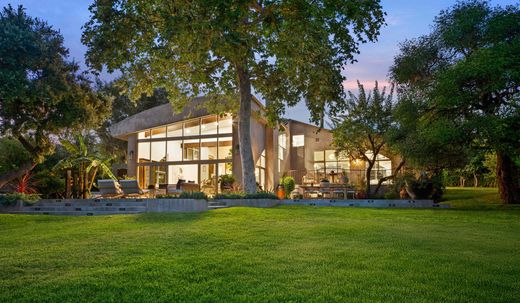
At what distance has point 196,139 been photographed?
23500 millimetres

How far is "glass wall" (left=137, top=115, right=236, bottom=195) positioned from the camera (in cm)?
2297

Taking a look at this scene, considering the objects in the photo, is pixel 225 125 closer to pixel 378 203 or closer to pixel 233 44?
pixel 378 203

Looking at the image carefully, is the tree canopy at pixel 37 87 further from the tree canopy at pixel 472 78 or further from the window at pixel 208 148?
the tree canopy at pixel 472 78

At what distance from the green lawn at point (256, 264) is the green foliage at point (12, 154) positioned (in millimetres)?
13362

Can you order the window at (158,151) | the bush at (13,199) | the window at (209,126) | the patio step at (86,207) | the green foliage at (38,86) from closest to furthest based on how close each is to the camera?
1. the patio step at (86,207)
2. the bush at (13,199)
3. the green foliage at (38,86)
4. the window at (209,126)
5. the window at (158,151)

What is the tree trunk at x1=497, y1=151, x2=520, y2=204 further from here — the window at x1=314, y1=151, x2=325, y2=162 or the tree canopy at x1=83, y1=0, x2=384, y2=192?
the window at x1=314, y1=151, x2=325, y2=162

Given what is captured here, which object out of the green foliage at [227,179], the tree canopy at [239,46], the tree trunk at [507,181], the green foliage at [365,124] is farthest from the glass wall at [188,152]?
the tree trunk at [507,181]

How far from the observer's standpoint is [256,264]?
5.00 meters

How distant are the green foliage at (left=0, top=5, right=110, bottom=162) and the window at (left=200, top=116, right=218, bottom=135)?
7.47 m

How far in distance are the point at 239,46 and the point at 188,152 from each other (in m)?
11.8

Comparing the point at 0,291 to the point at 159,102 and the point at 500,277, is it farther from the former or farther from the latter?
the point at 159,102

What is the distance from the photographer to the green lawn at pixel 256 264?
152 inches

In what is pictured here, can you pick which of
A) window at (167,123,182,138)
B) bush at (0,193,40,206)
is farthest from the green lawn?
window at (167,123,182,138)

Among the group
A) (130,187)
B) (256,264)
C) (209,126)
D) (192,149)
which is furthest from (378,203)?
(256,264)
